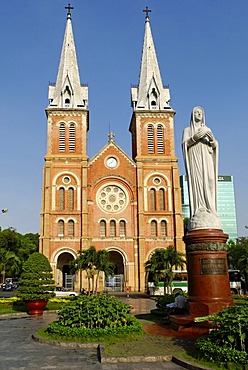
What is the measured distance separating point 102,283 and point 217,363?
125 ft

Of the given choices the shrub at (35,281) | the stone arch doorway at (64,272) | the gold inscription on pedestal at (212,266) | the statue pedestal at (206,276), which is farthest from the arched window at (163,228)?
the gold inscription on pedestal at (212,266)

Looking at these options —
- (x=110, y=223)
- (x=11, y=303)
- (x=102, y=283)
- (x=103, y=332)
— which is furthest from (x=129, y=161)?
(x=103, y=332)

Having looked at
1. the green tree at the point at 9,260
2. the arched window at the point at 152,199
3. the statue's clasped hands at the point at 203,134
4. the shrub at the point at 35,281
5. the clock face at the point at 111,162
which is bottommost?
the shrub at the point at 35,281

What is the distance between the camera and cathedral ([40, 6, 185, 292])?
43531 millimetres

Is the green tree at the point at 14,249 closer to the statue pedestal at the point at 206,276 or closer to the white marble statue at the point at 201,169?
the white marble statue at the point at 201,169

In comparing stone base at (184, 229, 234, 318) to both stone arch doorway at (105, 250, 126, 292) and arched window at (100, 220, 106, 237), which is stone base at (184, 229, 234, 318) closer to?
stone arch doorway at (105, 250, 126, 292)

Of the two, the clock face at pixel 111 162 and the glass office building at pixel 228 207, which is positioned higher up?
the glass office building at pixel 228 207

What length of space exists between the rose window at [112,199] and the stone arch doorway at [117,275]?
5167 mm

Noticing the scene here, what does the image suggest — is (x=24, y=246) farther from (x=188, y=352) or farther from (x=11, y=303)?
(x=188, y=352)

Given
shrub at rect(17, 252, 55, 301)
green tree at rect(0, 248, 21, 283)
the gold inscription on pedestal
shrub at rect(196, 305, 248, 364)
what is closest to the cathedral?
green tree at rect(0, 248, 21, 283)

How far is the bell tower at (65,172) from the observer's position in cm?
4303

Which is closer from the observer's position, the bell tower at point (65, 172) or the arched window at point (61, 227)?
the bell tower at point (65, 172)

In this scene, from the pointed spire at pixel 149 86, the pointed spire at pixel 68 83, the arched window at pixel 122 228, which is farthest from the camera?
the pointed spire at pixel 149 86

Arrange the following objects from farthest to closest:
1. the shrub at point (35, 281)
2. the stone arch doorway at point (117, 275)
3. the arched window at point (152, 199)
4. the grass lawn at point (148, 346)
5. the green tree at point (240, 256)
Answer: the arched window at point (152, 199) < the stone arch doorway at point (117, 275) < the green tree at point (240, 256) < the shrub at point (35, 281) < the grass lawn at point (148, 346)
